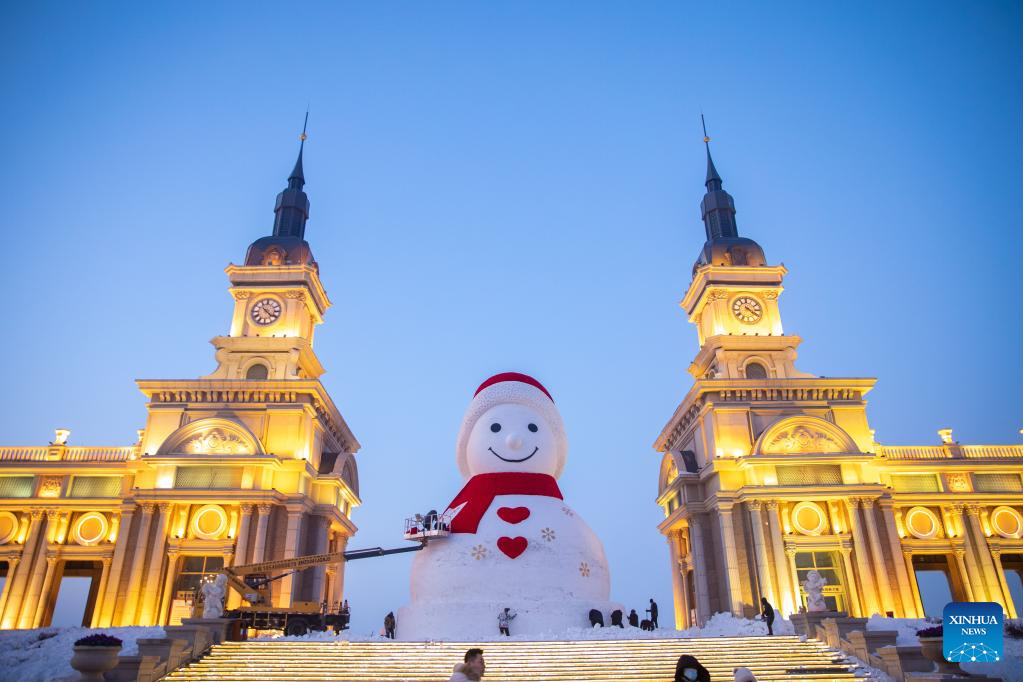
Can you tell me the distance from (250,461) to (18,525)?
12.9 metres

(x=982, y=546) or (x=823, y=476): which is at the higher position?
(x=823, y=476)

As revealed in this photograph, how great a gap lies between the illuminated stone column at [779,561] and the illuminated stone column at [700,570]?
11.9 feet

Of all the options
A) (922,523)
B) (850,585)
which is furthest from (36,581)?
(922,523)

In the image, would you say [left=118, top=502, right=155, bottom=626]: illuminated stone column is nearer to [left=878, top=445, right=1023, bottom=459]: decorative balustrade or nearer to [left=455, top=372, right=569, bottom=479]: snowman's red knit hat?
[left=455, top=372, right=569, bottom=479]: snowman's red knit hat

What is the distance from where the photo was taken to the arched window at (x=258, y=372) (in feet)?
118

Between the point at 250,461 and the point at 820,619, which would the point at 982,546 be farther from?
the point at 250,461

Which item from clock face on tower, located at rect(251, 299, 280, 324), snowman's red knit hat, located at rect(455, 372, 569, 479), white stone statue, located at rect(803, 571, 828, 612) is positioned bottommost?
white stone statue, located at rect(803, 571, 828, 612)

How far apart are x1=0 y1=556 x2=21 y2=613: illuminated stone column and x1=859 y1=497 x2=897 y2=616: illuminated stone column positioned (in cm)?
3793

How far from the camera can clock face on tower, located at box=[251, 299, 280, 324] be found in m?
37.2

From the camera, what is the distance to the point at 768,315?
38.8 meters

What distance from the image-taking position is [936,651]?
47.6 ft

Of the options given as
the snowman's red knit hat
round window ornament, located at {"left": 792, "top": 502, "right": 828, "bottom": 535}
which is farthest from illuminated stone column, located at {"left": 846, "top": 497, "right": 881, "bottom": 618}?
the snowman's red knit hat

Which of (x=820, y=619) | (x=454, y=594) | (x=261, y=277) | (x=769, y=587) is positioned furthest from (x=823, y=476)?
(x=261, y=277)

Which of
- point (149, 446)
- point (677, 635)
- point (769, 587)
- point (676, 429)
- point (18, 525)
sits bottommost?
point (677, 635)
